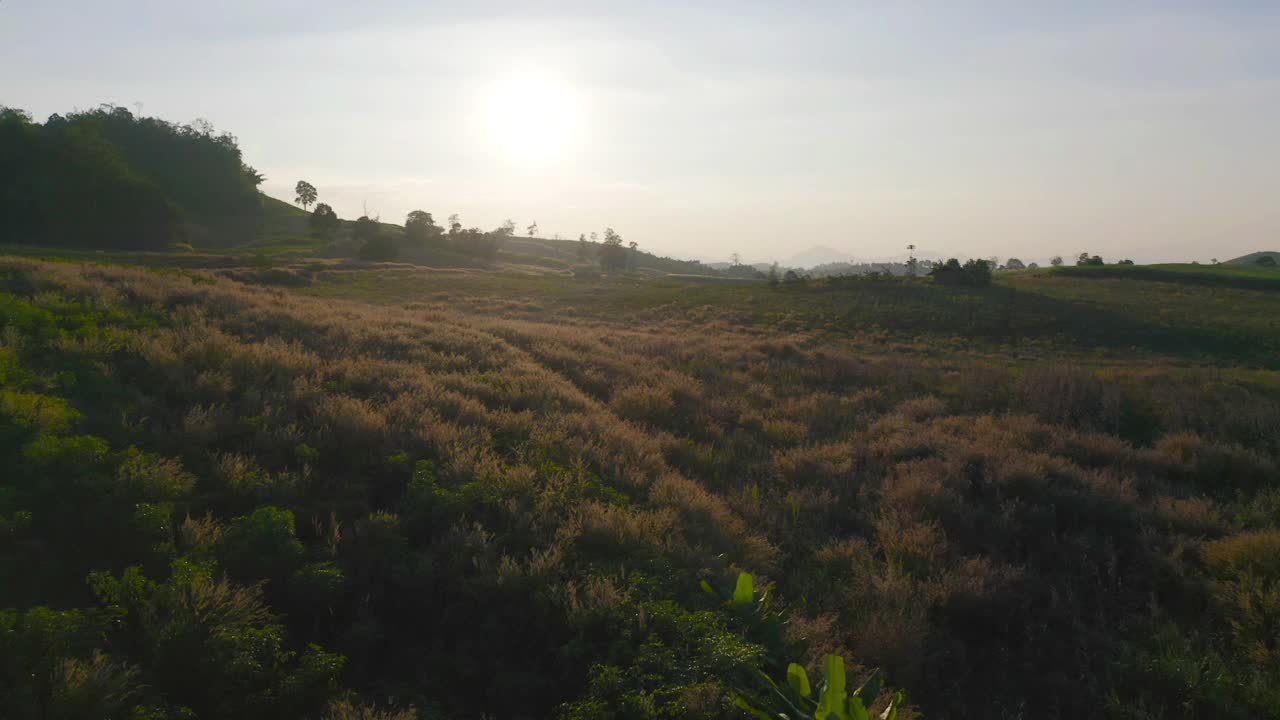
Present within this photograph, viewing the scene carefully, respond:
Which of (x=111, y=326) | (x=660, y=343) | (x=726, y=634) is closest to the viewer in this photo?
(x=726, y=634)

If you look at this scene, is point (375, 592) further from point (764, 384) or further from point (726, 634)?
point (764, 384)

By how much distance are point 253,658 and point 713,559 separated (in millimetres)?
3511

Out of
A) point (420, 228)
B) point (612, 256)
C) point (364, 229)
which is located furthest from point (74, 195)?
point (612, 256)

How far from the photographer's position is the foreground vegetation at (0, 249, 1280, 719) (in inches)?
151

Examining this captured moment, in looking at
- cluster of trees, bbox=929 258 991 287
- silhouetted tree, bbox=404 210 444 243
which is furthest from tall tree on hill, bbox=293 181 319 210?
cluster of trees, bbox=929 258 991 287

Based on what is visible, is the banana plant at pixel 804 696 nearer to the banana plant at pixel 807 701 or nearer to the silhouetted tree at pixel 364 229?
the banana plant at pixel 807 701

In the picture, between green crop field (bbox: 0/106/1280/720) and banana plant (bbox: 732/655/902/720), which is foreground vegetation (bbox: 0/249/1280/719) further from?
banana plant (bbox: 732/655/902/720)

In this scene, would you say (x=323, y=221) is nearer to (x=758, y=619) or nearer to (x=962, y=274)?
(x=962, y=274)

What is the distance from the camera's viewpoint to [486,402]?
934 centimetres

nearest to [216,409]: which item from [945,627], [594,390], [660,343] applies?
[594,390]

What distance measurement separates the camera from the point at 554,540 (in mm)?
5270

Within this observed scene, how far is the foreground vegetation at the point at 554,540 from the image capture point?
151 inches

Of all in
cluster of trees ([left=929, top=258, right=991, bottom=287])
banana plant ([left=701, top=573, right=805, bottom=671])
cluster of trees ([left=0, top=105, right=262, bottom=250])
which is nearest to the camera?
banana plant ([left=701, top=573, right=805, bottom=671])

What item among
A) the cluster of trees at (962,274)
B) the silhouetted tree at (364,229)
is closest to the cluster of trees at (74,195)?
the silhouetted tree at (364,229)
